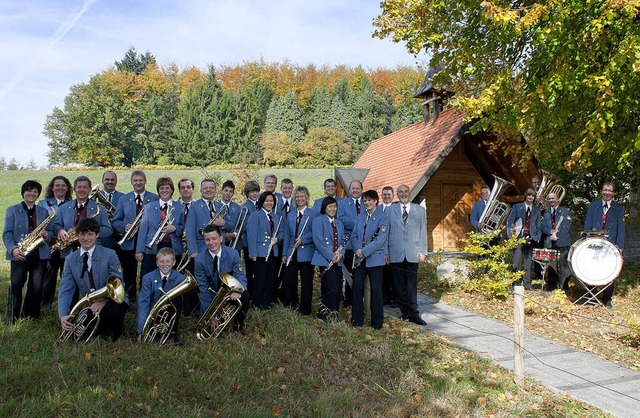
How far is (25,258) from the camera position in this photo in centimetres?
642

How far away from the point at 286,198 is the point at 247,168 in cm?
1409

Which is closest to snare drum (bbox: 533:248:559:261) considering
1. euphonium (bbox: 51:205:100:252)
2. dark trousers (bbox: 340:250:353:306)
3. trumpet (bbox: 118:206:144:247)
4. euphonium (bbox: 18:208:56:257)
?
dark trousers (bbox: 340:250:353:306)

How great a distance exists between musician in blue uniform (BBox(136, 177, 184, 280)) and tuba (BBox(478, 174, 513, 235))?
6.41 metres

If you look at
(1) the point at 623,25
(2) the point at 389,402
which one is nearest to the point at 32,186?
(2) the point at 389,402

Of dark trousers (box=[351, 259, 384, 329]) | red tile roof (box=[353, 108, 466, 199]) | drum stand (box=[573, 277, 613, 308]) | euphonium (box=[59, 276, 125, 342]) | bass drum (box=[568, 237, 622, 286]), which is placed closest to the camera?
euphonium (box=[59, 276, 125, 342])

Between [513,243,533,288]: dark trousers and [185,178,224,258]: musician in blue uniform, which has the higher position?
[185,178,224,258]: musician in blue uniform

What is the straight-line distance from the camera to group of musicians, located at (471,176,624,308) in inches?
346

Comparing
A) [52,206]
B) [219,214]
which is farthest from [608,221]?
[52,206]

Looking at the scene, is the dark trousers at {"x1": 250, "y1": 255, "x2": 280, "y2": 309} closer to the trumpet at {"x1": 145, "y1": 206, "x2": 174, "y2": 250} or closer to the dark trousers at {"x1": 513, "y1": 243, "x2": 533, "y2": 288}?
the trumpet at {"x1": 145, "y1": 206, "x2": 174, "y2": 250}

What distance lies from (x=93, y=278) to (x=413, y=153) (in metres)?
11.1

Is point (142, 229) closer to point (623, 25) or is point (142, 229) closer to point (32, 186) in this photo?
point (32, 186)

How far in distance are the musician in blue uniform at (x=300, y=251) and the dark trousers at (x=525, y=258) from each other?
4.46 metres

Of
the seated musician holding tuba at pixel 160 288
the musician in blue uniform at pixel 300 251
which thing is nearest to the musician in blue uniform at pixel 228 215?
the musician in blue uniform at pixel 300 251

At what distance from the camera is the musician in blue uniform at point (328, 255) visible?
7078mm
